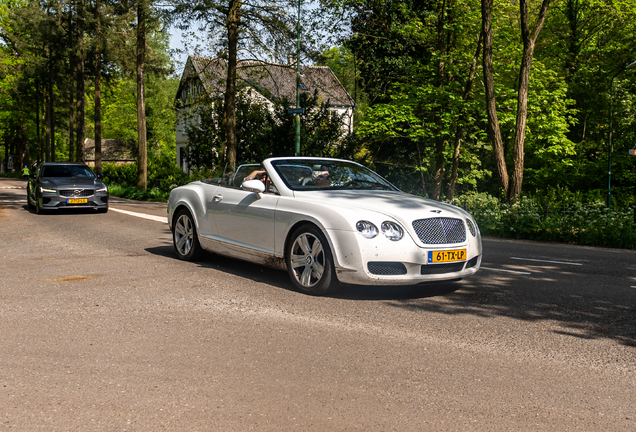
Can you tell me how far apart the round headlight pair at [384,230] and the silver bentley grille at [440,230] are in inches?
7.5

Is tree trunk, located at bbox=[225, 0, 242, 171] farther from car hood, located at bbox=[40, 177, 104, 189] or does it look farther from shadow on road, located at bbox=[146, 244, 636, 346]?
shadow on road, located at bbox=[146, 244, 636, 346]

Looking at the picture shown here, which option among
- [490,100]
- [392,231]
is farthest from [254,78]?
[392,231]

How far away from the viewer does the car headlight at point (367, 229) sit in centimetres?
613

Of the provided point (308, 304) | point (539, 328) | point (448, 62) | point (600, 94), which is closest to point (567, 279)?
point (539, 328)

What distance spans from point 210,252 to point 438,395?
573 centimetres

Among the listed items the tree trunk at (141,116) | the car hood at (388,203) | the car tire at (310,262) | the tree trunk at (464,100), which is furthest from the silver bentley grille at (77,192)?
the car tire at (310,262)

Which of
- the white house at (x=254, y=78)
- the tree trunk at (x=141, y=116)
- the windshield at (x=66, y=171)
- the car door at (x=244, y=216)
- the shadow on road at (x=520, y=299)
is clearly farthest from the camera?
the tree trunk at (x=141, y=116)

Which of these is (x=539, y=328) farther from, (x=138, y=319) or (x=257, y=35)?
(x=257, y=35)

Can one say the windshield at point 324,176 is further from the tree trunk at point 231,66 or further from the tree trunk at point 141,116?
the tree trunk at point 141,116

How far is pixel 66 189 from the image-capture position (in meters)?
17.9

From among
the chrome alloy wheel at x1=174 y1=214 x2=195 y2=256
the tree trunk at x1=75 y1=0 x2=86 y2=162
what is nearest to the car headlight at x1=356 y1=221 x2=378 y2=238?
the chrome alloy wheel at x1=174 y1=214 x2=195 y2=256

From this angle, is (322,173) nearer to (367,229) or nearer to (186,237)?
(367,229)

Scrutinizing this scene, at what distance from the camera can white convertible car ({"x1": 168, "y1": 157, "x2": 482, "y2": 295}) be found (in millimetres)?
6164

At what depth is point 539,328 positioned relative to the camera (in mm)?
5375
